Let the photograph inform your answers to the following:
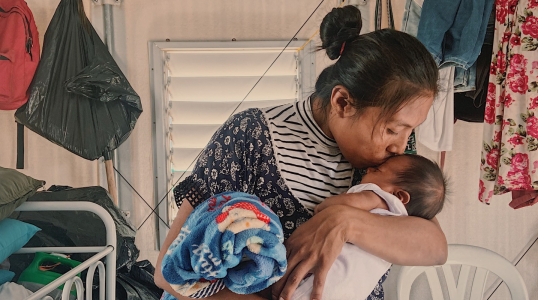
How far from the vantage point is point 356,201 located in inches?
35.9

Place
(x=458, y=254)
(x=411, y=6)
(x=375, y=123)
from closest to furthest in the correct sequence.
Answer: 1. (x=375, y=123)
2. (x=458, y=254)
3. (x=411, y=6)

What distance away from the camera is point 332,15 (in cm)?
99

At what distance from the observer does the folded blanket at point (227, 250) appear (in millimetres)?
685

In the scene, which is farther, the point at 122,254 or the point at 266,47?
the point at 266,47

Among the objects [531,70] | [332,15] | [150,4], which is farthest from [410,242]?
[150,4]

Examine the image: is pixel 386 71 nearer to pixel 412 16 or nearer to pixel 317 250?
pixel 317 250

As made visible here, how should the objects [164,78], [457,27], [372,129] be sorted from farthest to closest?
[164,78], [457,27], [372,129]

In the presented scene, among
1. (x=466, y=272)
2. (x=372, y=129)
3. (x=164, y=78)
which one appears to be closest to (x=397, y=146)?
(x=372, y=129)

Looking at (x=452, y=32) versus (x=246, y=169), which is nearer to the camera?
(x=246, y=169)

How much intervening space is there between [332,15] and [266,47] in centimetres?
140

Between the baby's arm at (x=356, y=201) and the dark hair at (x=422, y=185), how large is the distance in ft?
0.34

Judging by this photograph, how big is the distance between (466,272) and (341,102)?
1088 millimetres

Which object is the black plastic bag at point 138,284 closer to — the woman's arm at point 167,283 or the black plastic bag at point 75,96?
the black plastic bag at point 75,96

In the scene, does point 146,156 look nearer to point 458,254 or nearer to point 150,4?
point 150,4
